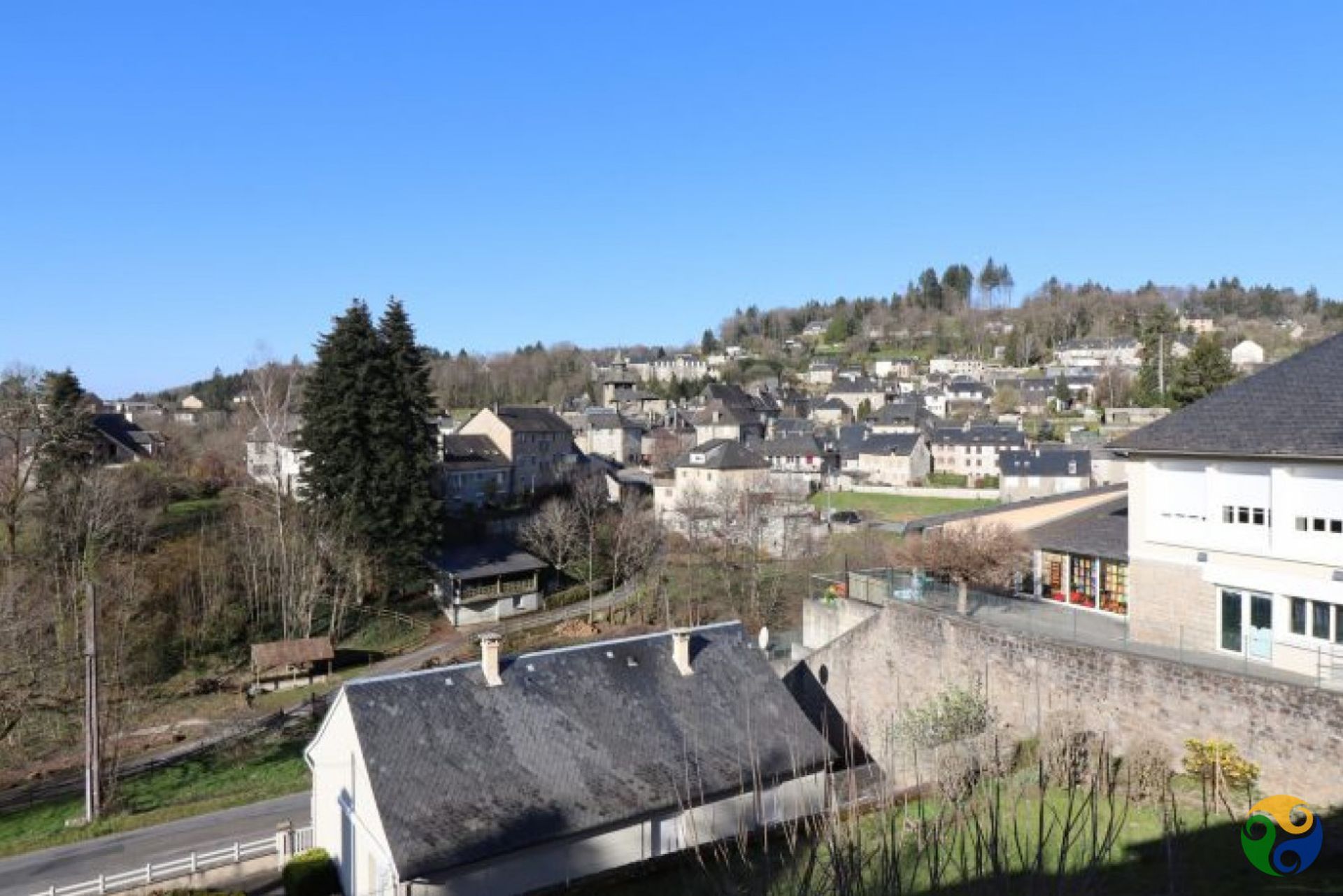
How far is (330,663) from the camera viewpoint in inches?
1335

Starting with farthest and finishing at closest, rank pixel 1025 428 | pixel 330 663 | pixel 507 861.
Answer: pixel 1025 428 < pixel 330 663 < pixel 507 861

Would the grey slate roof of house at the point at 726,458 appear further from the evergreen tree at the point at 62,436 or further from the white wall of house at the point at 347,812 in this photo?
the white wall of house at the point at 347,812

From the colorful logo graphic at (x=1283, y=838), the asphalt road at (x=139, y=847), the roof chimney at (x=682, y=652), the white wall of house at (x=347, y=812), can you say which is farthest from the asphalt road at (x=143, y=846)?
the colorful logo graphic at (x=1283, y=838)

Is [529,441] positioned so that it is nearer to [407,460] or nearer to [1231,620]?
[407,460]

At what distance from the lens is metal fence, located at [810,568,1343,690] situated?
49.2 ft

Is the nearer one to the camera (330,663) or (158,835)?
(158,835)

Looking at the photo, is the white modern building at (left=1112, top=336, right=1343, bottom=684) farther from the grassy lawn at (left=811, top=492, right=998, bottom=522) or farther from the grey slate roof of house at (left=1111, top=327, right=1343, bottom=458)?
the grassy lawn at (left=811, top=492, right=998, bottom=522)

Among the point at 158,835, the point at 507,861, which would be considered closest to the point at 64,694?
the point at 158,835

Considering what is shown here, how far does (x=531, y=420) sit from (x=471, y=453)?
6.24 meters

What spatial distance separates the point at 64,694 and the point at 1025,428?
75.9 m

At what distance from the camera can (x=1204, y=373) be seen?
55.7 metres

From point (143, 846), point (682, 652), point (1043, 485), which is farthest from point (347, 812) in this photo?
point (1043, 485)

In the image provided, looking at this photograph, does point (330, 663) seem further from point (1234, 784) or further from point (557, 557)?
point (1234, 784)

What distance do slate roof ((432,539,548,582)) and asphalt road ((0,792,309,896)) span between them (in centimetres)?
1937
